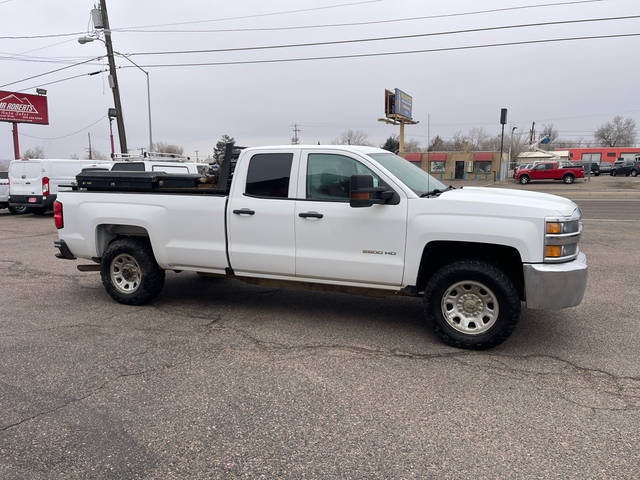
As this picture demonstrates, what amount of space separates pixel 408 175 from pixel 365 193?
898mm

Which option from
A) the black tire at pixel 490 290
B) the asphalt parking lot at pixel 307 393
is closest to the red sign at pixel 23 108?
the asphalt parking lot at pixel 307 393

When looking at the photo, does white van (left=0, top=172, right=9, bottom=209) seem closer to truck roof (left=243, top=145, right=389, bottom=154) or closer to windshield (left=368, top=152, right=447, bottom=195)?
truck roof (left=243, top=145, right=389, bottom=154)

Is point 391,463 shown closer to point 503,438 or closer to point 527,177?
point 503,438

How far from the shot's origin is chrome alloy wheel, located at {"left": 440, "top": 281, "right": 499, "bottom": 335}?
4.58 meters

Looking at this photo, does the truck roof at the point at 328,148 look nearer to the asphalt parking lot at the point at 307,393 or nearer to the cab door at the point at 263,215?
the cab door at the point at 263,215

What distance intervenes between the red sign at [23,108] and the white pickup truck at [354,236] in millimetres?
29803

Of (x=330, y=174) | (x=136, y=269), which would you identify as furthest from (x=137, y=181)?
(x=330, y=174)

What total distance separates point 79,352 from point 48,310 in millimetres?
1782

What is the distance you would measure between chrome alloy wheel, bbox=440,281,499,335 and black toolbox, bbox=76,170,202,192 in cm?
324

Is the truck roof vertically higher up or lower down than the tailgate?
higher up

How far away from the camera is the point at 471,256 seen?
15.6 feet

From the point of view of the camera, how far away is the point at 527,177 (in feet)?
129

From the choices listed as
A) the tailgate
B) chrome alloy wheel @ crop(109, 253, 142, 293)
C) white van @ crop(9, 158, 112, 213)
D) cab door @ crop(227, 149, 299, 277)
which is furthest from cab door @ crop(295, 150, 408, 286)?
the tailgate

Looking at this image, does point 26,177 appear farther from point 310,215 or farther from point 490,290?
point 490,290
